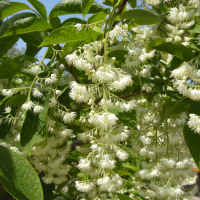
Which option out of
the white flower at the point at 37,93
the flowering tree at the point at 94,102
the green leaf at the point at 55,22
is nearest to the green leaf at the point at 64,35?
the flowering tree at the point at 94,102

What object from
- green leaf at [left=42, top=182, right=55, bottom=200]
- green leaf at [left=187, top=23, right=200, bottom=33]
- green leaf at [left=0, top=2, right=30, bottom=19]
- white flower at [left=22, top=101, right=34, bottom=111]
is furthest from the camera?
green leaf at [left=42, top=182, right=55, bottom=200]

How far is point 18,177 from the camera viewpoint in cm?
78

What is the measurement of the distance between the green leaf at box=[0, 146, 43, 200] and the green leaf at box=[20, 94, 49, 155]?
0.66ft

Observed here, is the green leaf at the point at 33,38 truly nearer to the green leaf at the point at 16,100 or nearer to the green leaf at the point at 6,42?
the green leaf at the point at 6,42

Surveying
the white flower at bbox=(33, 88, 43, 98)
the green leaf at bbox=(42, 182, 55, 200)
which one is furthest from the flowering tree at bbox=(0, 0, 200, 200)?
the green leaf at bbox=(42, 182, 55, 200)

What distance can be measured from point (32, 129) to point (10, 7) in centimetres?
70

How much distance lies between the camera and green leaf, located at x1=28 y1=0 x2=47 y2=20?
1286 mm

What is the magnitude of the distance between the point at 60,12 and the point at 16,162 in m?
0.93

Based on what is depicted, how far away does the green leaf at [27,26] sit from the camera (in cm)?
113

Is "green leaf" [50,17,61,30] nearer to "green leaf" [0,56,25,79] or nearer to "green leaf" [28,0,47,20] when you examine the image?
"green leaf" [28,0,47,20]

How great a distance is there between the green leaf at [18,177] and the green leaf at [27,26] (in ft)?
2.10

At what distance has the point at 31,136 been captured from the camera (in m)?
1.07

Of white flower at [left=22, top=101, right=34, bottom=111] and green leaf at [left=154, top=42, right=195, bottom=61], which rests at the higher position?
green leaf at [left=154, top=42, right=195, bottom=61]

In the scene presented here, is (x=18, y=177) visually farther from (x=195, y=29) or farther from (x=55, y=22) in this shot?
(x=195, y=29)
